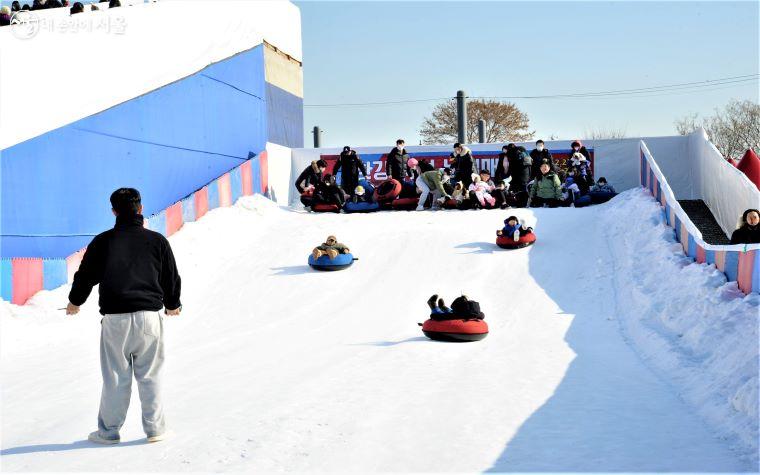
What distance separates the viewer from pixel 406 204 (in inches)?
712

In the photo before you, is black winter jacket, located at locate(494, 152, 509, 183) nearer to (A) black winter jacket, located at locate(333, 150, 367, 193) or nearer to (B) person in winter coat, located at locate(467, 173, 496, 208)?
(B) person in winter coat, located at locate(467, 173, 496, 208)

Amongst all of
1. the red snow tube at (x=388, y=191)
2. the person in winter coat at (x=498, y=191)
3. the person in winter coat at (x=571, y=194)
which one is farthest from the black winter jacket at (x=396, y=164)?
the person in winter coat at (x=571, y=194)

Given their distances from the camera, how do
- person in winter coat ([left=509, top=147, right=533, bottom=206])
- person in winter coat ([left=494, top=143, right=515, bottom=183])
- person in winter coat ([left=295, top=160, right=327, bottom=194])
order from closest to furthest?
person in winter coat ([left=509, top=147, right=533, bottom=206]) → person in winter coat ([left=494, top=143, right=515, bottom=183]) → person in winter coat ([left=295, top=160, right=327, bottom=194])

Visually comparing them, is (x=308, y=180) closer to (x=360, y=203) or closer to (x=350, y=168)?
(x=350, y=168)

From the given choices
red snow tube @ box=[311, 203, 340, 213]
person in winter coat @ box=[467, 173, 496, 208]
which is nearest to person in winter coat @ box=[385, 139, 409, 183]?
red snow tube @ box=[311, 203, 340, 213]

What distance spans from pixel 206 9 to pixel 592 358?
1267 cm

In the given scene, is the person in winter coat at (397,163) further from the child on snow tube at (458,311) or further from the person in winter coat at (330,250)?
the child on snow tube at (458,311)

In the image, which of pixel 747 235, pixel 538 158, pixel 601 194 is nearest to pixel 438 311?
pixel 747 235

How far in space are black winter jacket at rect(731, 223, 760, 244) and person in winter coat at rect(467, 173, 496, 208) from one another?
24.4ft

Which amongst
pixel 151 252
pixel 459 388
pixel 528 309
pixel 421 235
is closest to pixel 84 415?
pixel 151 252

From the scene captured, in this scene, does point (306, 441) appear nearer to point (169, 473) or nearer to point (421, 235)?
point (169, 473)

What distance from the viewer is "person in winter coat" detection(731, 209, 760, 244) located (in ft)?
33.3

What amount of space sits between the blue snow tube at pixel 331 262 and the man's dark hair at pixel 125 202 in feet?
25.7

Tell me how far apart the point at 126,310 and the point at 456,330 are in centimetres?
432
